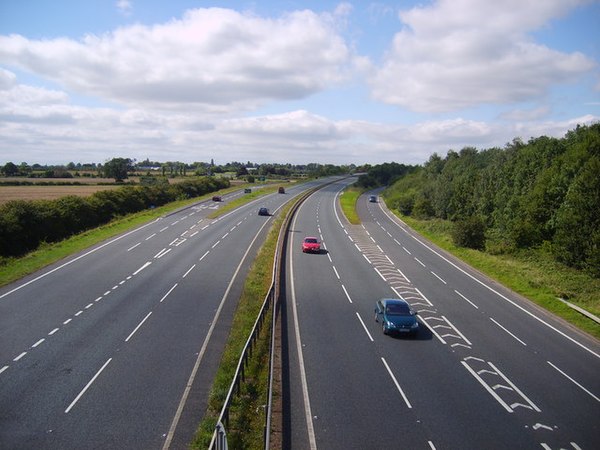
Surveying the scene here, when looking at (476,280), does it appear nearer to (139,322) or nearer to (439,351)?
(439,351)

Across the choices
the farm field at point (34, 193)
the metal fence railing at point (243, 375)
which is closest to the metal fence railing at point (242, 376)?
the metal fence railing at point (243, 375)

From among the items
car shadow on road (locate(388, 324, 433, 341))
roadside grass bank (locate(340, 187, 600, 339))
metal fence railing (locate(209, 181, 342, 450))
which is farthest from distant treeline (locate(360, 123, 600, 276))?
metal fence railing (locate(209, 181, 342, 450))

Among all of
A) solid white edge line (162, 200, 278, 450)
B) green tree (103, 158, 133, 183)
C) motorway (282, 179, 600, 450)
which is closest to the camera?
solid white edge line (162, 200, 278, 450)

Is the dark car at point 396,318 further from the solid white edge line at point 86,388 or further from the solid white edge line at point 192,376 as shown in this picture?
the solid white edge line at point 86,388

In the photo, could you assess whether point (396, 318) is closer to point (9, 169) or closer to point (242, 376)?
point (242, 376)

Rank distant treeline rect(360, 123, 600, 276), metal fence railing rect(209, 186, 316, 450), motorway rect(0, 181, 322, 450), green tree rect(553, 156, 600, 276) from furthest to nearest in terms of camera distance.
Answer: distant treeline rect(360, 123, 600, 276) < green tree rect(553, 156, 600, 276) < motorway rect(0, 181, 322, 450) < metal fence railing rect(209, 186, 316, 450)

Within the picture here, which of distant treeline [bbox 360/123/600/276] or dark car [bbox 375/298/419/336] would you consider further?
distant treeline [bbox 360/123/600/276]

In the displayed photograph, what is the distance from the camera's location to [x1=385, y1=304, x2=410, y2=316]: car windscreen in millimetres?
21422

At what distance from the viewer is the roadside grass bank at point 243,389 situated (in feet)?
40.2

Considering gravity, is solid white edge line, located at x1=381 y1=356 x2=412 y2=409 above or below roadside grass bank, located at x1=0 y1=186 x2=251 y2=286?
below

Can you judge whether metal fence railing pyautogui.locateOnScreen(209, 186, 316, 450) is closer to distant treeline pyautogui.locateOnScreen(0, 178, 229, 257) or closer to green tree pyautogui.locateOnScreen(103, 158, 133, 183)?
distant treeline pyautogui.locateOnScreen(0, 178, 229, 257)

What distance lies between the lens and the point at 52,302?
939 inches

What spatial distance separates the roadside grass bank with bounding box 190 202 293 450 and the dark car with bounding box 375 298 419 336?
540cm

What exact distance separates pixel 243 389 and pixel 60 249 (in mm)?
29434
